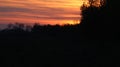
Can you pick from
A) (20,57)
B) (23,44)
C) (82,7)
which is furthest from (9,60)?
(82,7)

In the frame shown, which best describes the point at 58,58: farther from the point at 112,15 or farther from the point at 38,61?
the point at 112,15

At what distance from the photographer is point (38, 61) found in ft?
94.7

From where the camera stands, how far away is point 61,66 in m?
27.1

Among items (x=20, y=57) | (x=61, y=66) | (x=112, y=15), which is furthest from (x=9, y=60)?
(x=112, y=15)

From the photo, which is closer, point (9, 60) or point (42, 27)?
point (9, 60)

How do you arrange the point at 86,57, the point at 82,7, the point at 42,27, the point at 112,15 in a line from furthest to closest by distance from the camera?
the point at 42,27
the point at 82,7
the point at 112,15
the point at 86,57

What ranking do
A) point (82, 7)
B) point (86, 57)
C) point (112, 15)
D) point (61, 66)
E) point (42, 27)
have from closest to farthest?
point (61, 66)
point (86, 57)
point (112, 15)
point (82, 7)
point (42, 27)

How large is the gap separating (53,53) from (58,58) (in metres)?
2.24

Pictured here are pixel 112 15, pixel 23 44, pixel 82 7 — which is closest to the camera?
pixel 23 44

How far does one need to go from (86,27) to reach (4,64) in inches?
1058

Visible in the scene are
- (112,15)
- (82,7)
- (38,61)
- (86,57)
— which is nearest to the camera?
(38,61)

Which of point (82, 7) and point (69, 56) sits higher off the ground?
point (82, 7)

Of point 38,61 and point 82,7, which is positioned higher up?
point 82,7

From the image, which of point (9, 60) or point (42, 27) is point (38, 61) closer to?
point (9, 60)
